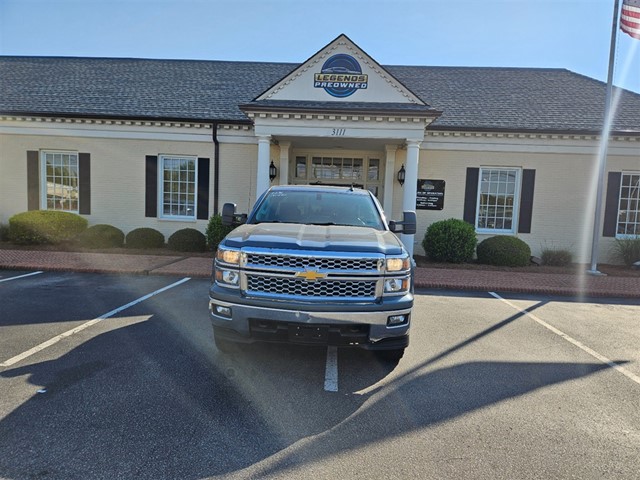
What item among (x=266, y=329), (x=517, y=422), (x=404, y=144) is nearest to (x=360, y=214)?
(x=266, y=329)

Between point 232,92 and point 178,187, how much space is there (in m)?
4.32

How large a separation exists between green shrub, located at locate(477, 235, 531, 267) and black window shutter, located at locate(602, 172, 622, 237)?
3326 mm

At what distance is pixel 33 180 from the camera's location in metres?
13.3

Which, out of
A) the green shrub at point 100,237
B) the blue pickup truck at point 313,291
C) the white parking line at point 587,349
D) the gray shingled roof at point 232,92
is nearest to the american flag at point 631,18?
the gray shingled roof at point 232,92

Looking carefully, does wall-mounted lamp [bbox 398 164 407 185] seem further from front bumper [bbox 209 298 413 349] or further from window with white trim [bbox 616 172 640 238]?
front bumper [bbox 209 298 413 349]

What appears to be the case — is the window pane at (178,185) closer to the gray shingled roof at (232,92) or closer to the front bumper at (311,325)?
the gray shingled roof at (232,92)

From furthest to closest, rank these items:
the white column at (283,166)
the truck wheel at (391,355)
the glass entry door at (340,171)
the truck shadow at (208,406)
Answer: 1. the glass entry door at (340,171)
2. the white column at (283,166)
3. the truck wheel at (391,355)
4. the truck shadow at (208,406)

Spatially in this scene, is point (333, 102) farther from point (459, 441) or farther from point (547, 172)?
point (459, 441)

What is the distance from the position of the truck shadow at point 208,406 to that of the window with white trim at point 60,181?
35.6ft

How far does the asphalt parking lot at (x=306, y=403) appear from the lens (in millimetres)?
2635

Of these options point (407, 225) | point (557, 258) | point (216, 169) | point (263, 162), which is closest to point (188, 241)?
point (216, 169)

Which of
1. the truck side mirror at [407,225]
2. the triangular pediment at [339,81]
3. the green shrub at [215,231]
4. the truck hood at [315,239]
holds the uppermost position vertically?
the triangular pediment at [339,81]

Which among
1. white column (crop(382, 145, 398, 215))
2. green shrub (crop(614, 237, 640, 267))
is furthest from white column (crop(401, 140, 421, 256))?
green shrub (crop(614, 237, 640, 267))

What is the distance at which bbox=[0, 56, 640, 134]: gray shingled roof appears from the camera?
13.0m
